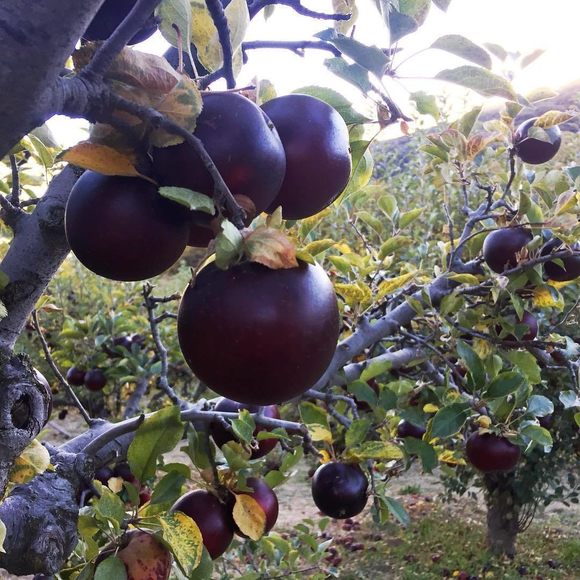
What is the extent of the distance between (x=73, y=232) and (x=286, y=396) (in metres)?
0.25

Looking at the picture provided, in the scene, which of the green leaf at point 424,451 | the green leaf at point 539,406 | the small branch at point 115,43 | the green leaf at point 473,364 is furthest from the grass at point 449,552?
the small branch at point 115,43

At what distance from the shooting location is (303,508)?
5.30 m

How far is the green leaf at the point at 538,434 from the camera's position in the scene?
4.97 feet

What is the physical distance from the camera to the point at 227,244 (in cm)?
46

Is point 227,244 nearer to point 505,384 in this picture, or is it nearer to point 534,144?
point 505,384

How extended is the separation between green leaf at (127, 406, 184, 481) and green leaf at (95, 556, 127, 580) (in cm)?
14

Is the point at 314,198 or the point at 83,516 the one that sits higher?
the point at 314,198

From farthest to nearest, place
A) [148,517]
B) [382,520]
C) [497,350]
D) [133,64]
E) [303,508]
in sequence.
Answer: [303,508] < [497,350] < [382,520] < [148,517] < [133,64]

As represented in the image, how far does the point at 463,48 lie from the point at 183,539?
720mm

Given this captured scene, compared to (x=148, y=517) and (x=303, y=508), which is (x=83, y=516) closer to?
(x=148, y=517)

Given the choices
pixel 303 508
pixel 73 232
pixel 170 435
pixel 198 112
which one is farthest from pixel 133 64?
pixel 303 508

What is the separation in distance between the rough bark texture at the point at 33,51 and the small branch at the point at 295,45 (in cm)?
31

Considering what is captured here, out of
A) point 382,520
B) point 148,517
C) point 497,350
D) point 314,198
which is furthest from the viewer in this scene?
point 497,350

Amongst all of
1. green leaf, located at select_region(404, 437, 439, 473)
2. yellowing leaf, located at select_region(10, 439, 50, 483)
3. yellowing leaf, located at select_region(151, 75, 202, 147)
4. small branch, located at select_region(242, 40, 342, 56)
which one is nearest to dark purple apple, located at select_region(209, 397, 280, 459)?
green leaf, located at select_region(404, 437, 439, 473)
